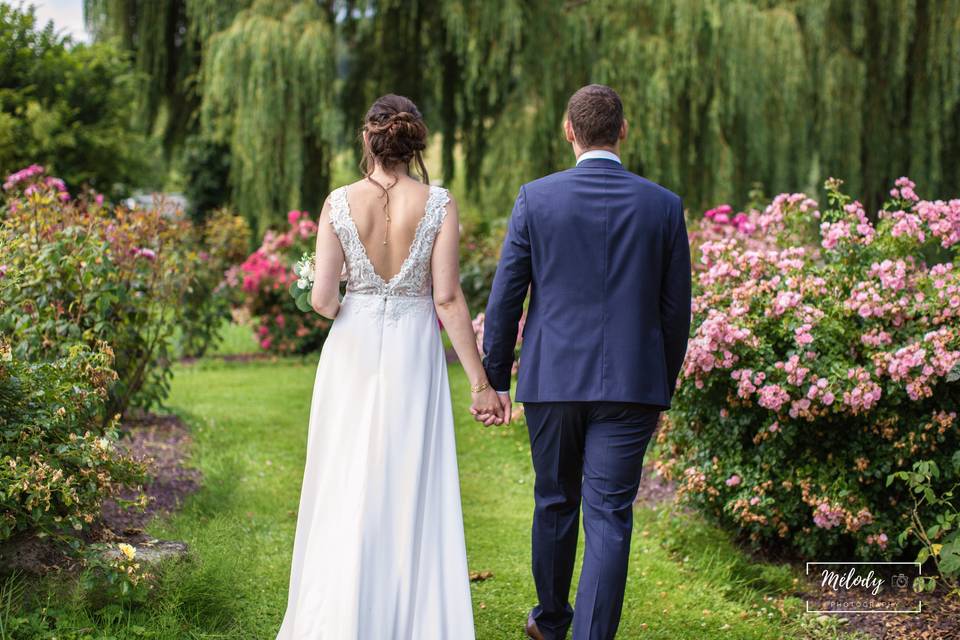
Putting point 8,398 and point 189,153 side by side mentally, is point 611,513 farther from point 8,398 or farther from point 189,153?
point 189,153

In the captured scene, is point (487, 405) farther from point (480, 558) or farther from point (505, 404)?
point (480, 558)

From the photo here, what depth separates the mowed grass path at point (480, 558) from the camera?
139 inches

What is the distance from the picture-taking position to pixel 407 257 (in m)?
3.10

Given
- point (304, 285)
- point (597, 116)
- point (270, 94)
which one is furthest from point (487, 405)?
point (270, 94)

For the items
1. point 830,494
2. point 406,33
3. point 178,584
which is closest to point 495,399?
point 178,584

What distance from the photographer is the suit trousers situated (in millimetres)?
2902

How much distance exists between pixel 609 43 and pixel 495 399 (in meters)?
7.32

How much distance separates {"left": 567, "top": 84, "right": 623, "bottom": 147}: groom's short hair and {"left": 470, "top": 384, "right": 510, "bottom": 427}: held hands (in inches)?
32.9

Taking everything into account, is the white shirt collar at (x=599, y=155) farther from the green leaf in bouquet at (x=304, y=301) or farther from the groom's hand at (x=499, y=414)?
the green leaf in bouquet at (x=304, y=301)

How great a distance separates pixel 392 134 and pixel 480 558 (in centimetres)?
219

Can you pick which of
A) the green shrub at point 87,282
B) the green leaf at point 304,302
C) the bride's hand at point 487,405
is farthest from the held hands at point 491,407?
the green shrub at point 87,282

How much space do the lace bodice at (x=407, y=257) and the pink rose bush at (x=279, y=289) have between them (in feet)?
22.2

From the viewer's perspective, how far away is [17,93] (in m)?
10.3

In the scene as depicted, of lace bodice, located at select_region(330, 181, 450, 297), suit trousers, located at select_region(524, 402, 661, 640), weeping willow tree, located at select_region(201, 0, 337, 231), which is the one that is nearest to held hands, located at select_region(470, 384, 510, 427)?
suit trousers, located at select_region(524, 402, 661, 640)
